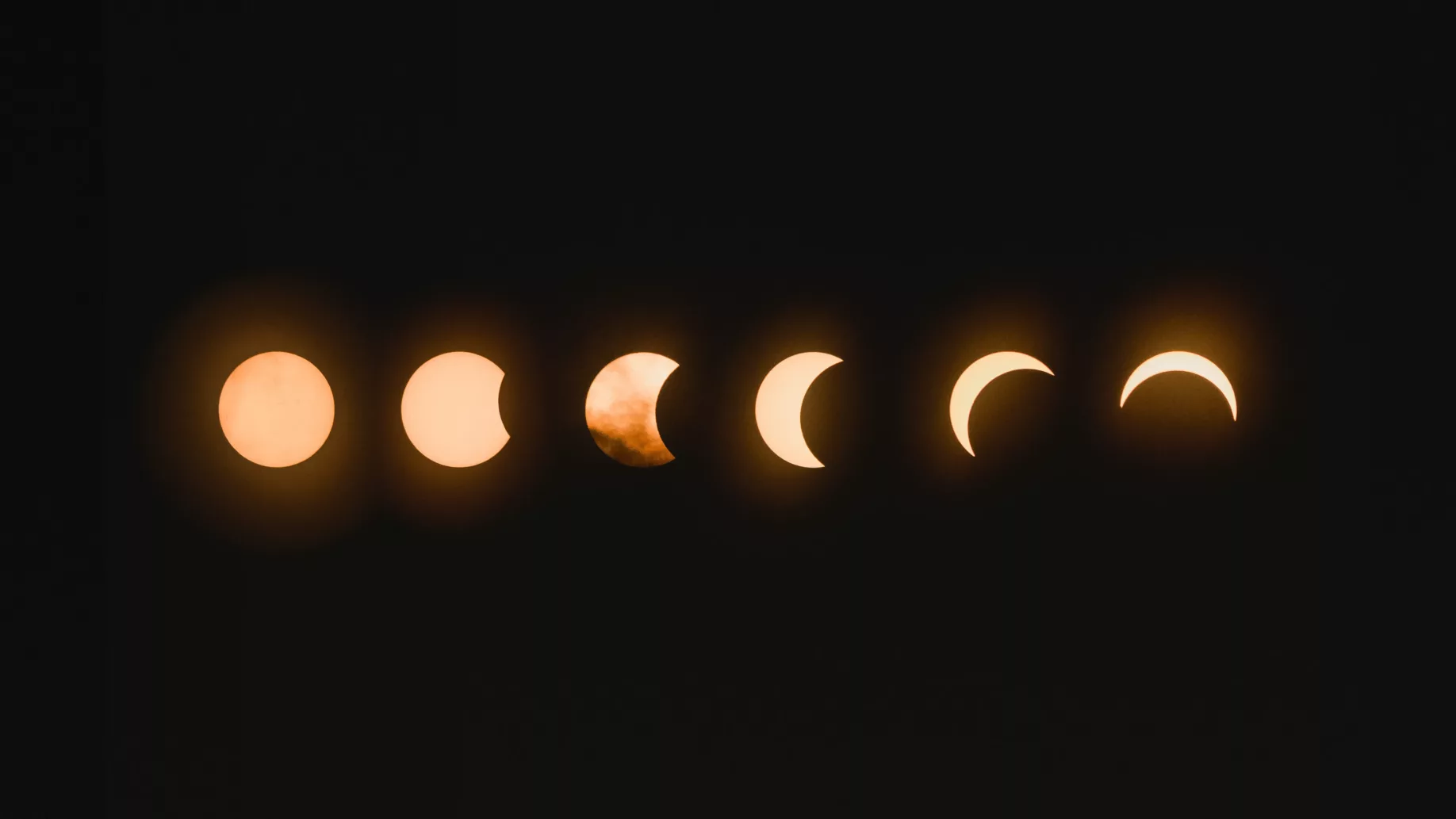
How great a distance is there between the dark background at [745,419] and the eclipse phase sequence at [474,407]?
50 mm

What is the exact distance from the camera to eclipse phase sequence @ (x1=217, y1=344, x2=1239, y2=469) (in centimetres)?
251

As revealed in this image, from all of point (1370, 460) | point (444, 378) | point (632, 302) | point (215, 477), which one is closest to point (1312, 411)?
point (1370, 460)

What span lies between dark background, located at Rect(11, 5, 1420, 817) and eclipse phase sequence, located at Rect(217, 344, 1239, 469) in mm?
50

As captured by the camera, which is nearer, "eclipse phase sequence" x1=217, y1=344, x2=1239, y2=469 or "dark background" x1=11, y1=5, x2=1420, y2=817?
"dark background" x1=11, y1=5, x2=1420, y2=817

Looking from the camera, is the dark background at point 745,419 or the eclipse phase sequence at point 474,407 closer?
the dark background at point 745,419

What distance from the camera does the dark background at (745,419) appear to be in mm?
2383

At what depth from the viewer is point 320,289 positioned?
8.71 ft

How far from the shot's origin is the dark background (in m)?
2.38

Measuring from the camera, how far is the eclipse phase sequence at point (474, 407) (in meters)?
2.51

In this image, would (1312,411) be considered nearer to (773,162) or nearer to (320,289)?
(773,162)

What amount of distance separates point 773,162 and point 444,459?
4.15 feet

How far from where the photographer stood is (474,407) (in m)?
2.58

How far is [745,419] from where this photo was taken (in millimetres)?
2531

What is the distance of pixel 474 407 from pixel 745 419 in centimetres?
78
